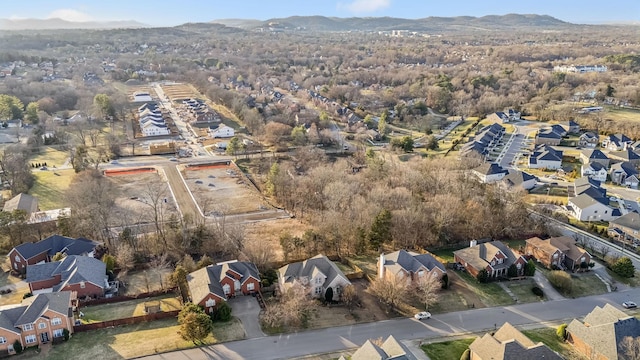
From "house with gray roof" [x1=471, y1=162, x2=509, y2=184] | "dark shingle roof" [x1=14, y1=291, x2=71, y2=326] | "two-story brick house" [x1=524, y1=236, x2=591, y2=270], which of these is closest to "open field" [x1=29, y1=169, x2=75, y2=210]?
"dark shingle roof" [x1=14, y1=291, x2=71, y2=326]

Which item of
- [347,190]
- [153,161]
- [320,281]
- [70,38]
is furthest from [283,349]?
[70,38]

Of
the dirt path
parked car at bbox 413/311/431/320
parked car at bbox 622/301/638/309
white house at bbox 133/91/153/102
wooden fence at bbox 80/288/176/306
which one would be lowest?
parked car at bbox 622/301/638/309

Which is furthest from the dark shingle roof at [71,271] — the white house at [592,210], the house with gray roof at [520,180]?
the white house at [592,210]

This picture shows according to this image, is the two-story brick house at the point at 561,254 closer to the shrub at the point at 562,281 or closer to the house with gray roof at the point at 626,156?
the shrub at the point at 562,281

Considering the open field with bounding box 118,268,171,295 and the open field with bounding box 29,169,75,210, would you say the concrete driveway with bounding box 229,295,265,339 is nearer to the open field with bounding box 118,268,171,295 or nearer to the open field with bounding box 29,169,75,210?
the open field with bounding box 118,268,171,295

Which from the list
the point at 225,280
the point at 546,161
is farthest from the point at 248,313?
the point at 546,161
